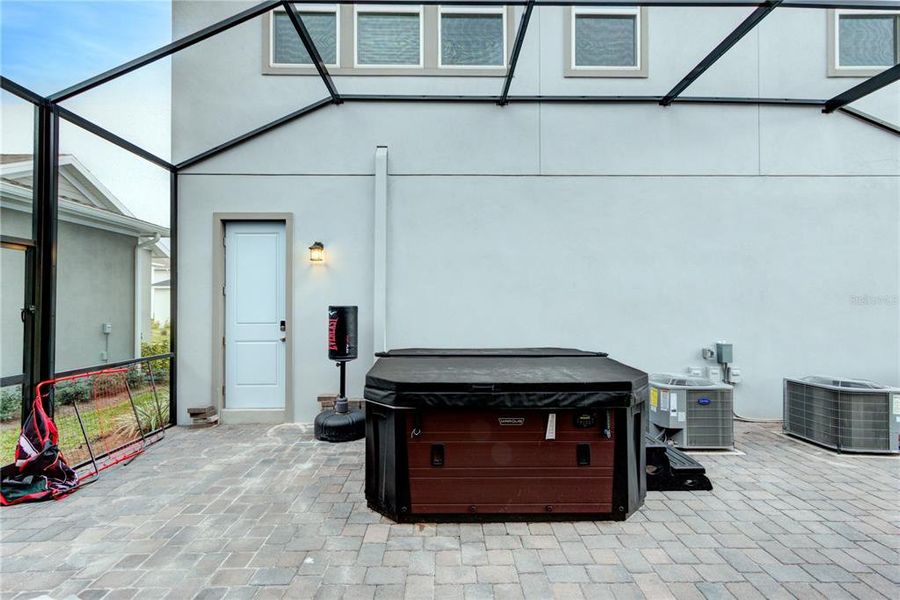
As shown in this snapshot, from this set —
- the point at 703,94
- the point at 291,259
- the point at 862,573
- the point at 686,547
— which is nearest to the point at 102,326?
the point at 291,259

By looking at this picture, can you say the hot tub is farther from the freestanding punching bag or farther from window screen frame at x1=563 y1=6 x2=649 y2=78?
window screen frame at x1=563 y1=6 x2=649 y2=78

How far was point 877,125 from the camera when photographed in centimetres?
460

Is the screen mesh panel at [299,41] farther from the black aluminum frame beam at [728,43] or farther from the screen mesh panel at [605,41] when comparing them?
the black aluminum frame beam at [728,43]

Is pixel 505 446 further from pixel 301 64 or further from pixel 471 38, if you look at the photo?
pixel 301 64

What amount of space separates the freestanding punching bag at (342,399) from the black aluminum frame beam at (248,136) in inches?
93.7

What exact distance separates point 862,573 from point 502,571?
6.26ft

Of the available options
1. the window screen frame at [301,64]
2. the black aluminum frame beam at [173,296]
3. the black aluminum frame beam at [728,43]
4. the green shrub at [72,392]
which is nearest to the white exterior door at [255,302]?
the black aluminum frame beam at [173,296]

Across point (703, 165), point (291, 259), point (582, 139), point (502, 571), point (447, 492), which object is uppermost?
point (582, 139)

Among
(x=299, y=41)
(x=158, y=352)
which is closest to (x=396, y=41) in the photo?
(x=299, y=41)

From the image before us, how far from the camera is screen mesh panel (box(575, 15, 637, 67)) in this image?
4672 millimetres

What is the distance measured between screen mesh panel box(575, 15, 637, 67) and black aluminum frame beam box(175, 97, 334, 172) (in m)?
3.18

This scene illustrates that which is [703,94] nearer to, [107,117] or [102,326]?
[107,117]

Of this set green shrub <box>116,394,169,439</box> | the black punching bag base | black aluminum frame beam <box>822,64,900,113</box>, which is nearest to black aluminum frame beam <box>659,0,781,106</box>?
black aluminum frame beam <box>822,64,900,113</box>

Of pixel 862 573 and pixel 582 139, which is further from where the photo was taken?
pixel 582 139
